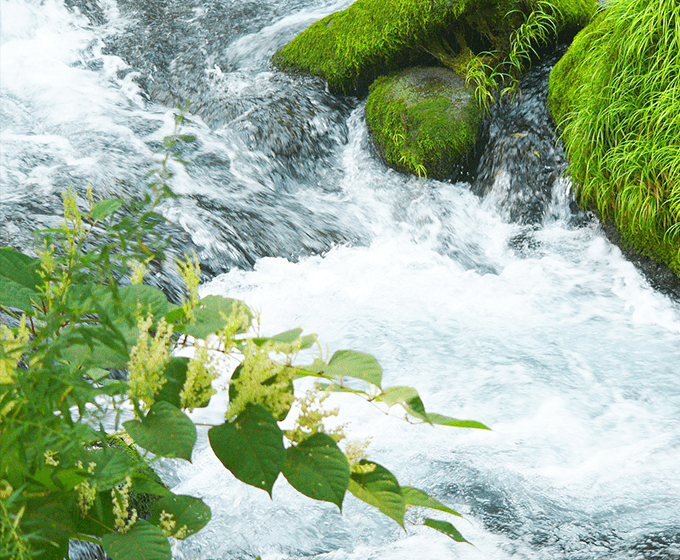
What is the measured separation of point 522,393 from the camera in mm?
2814

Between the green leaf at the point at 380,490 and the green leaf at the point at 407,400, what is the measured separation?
0.09 meters

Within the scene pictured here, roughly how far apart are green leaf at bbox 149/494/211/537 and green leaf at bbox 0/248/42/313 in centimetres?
37

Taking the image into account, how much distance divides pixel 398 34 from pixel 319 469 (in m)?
5.45

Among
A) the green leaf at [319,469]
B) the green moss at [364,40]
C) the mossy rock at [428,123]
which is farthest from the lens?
the green moss at [364,40]

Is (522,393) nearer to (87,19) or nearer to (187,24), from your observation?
(187,24)

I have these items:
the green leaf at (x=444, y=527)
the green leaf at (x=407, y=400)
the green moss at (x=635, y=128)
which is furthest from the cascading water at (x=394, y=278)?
the green moss at (x=635, y=128)

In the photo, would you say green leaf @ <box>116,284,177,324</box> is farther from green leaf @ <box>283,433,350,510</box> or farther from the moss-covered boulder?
the moss-covered boulder

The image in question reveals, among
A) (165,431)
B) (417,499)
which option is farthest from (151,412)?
Answer: (417,499)

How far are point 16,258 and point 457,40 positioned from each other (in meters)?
5.41

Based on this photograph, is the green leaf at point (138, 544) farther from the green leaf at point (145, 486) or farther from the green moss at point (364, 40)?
the green moss at point (364, 40)

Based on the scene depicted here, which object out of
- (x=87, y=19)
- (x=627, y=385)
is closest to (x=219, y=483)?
(x=627, y=385)

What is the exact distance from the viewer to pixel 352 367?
2.72 feet

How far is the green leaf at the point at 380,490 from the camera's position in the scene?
31.2 inches

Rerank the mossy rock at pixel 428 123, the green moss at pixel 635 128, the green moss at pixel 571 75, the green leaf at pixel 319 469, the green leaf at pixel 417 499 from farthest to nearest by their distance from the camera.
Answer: the mossy rock at pixel 428 123 → the green moss at pixel 571 75 → the green moss at pixel 635 128 → the green leaf at pixel 417 499 → the green leaf at pixel 319 469
